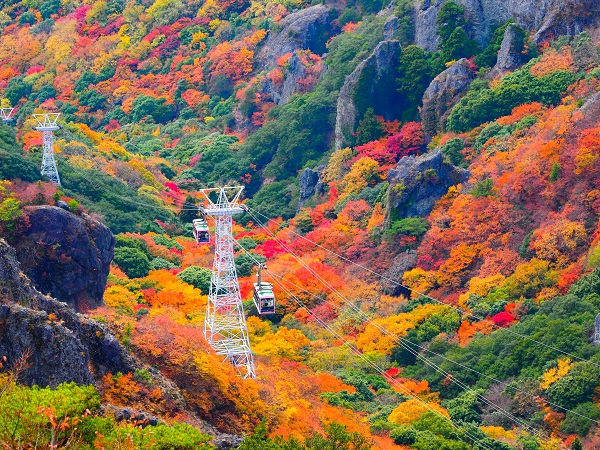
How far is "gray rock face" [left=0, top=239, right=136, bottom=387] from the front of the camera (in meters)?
41.9

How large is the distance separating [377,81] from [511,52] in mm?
10708

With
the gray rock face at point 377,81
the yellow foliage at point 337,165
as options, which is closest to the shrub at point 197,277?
the yellow foliage at point 337,165

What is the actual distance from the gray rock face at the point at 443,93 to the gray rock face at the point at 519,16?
14.6 feet

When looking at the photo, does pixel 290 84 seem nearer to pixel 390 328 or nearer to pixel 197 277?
pixel 197 277

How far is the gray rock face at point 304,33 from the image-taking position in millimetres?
108312

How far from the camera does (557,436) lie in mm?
54281

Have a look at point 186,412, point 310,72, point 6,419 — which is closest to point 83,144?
point 310,72

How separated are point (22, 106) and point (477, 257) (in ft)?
197

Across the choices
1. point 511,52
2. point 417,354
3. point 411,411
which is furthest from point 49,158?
point 511,52

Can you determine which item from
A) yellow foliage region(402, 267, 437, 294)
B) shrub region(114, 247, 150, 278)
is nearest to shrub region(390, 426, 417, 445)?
yellow foliage region(402, 267, 437, 294)

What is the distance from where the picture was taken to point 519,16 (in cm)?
8688

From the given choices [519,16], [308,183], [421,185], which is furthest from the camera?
[308,183]

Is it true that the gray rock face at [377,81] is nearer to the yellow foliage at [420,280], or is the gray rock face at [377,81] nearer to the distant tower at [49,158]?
the yellow foliage at [420,280]

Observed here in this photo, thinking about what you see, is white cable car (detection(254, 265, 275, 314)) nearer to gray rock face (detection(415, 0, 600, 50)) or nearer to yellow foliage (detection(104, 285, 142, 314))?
yellow foliage (detection(104, 285, 142, 314))
